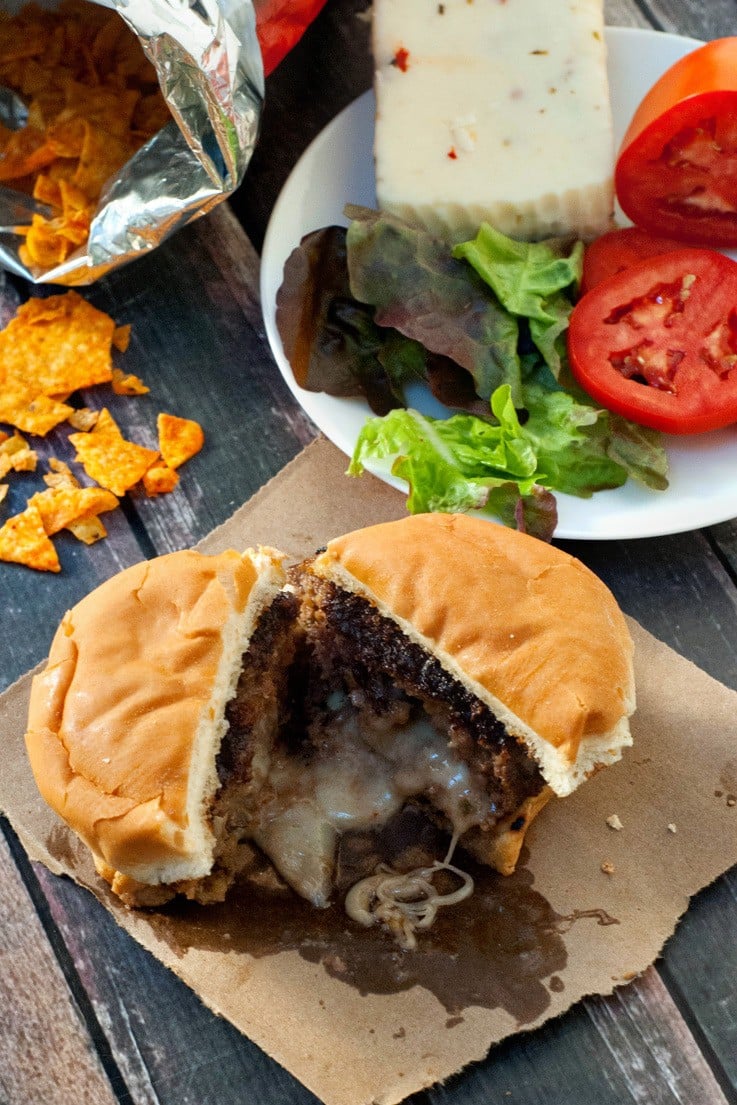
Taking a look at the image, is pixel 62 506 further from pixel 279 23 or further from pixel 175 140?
pixel 279 23

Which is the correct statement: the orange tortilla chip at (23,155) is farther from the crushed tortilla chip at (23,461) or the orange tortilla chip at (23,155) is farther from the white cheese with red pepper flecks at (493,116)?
the white cheese with red pepper flecks at (493,116)

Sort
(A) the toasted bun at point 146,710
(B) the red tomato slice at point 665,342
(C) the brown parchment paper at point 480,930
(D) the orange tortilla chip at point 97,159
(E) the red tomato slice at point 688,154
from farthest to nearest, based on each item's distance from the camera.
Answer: (D) the orange tortilla chip at point 97,159 < (E) the red tomato slice at point 688,154 < (B) the red tomato slice at point 665,342 < (C) the brown parchment paper at point 480,930 < (A) the toasted bun at point 146,710

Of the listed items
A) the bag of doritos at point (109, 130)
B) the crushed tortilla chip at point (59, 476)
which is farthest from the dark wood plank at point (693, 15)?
the crushed tortilla chip at point (59, 476)

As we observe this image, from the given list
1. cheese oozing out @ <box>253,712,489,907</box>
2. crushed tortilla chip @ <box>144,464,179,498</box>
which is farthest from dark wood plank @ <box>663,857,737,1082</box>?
crushed tortilla chip @ <box>144,464,179,498</box>

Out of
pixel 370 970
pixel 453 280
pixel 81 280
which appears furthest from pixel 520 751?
pixel 81 280

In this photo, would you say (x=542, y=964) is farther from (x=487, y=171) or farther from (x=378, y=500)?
(x=487, y=171)

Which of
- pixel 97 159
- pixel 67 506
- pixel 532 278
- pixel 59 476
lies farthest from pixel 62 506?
pixel 532 278
